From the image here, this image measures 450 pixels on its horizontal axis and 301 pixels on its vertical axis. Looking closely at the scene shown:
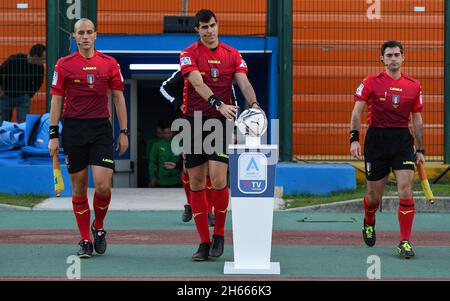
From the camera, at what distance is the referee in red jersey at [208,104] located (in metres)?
9.40

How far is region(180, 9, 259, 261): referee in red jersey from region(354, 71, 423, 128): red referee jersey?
136 cm

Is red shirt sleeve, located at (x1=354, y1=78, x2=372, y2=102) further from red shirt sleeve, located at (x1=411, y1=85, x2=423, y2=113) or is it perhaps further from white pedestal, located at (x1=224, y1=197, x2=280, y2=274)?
white pedestal, located at (x1=224, y1=197, x2=280, y2=274)

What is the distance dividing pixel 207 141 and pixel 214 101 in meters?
0.50

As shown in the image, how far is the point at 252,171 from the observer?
8758 millimetres

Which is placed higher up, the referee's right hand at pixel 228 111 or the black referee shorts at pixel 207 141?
the referee's right hand at pixel 228 111

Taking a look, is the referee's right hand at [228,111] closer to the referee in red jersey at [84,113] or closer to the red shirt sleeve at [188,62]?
the red shirt sleeve at [188,62]

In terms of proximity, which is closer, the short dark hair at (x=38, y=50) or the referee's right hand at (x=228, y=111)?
the referee's right hand at (x=228, y=111)

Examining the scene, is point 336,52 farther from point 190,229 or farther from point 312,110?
point 190,229

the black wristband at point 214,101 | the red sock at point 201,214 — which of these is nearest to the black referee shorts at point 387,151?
the red sock at point 201,214

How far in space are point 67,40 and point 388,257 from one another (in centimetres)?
867

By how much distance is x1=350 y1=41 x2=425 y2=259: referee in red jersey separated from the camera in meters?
10.0

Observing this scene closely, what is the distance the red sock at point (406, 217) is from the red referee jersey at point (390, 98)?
0.76 metres

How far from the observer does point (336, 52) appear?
16969mm

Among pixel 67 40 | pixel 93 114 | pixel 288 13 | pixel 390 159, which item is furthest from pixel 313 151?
pixel 93 114
